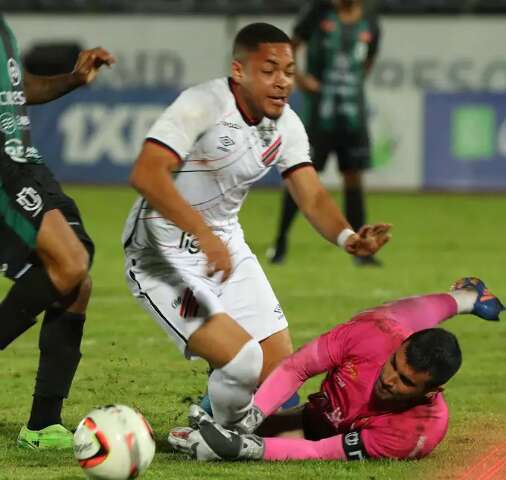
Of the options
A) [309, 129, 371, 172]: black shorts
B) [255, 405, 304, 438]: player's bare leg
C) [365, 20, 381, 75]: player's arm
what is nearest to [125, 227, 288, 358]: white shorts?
[255, 405, 304, 438]: player's bare leg

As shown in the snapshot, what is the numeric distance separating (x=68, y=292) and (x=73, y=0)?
592 inches

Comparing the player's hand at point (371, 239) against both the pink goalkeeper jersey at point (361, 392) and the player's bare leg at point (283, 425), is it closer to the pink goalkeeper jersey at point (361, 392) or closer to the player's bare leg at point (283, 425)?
the pink goalkeeper jersey at point (361, 392)

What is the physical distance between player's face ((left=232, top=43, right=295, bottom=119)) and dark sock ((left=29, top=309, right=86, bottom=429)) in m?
1.13

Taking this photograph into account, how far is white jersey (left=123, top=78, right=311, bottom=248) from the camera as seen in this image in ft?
18.1

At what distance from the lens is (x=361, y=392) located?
18.1ft

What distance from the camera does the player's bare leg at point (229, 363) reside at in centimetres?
532

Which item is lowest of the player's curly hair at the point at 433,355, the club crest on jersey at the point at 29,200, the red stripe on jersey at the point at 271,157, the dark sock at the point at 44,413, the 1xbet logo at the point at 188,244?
the dark sock at the point at 44,413

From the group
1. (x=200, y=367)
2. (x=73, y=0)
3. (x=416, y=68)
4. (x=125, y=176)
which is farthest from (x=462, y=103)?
(x=200, y=367)

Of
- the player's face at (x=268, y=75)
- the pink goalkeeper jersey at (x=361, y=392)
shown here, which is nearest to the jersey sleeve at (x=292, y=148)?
the player's face at (x=268, y=75)

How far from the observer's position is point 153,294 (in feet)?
18.8

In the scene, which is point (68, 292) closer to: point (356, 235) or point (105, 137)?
point (356, 235)

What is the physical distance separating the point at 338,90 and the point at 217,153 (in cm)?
688

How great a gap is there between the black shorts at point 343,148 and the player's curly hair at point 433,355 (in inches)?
272

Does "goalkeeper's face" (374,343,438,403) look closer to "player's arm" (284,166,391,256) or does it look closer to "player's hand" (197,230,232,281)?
"player's arm" (284,166,391,256)
